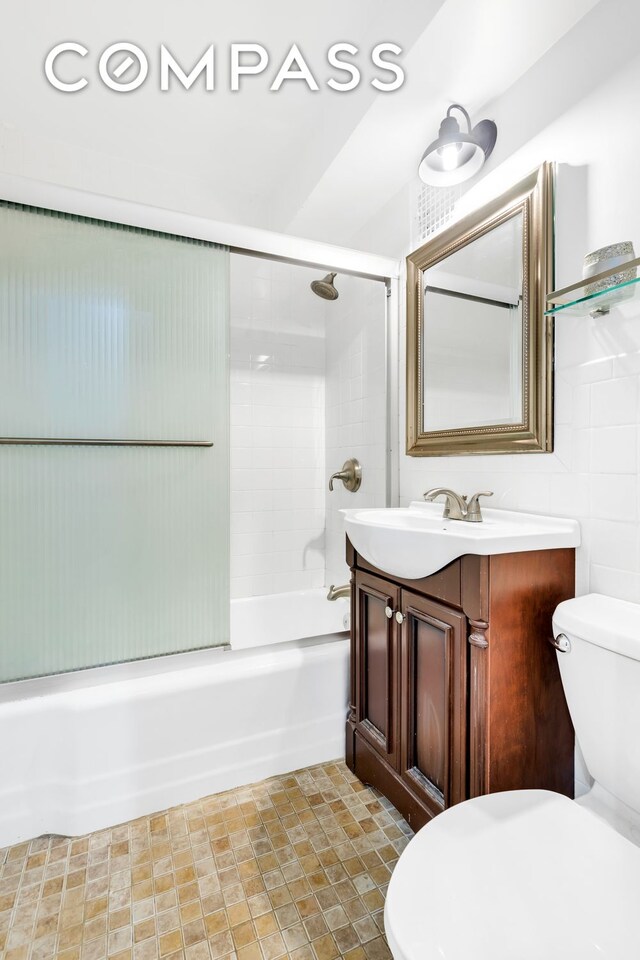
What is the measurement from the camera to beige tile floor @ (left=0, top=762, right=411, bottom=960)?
1019 millimetres

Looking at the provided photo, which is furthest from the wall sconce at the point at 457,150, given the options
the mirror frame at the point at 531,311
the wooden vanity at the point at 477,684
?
the wooden vanity at the point at 477,684

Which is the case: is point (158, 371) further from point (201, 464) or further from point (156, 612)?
point (156, 612)

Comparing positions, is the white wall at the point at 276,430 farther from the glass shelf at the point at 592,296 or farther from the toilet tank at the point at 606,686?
the toilet tank at the point at 606,686

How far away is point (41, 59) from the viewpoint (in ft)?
5.50

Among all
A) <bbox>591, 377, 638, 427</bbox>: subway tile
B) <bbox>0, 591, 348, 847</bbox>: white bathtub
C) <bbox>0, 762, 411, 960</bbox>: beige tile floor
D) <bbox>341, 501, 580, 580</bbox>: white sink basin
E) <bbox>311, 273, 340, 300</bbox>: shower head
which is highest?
<bbox>311, 273, 340, 300</bbox>: shower head

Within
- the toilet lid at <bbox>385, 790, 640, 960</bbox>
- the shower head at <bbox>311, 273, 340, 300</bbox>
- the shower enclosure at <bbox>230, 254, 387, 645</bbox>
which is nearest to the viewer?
the toilet lid at <bbox>385, 790, 640, 960</bbox>

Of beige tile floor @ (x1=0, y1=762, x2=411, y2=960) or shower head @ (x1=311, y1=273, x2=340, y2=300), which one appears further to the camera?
shower head @ (x1=311, y1=273, x2=340, y2=300)

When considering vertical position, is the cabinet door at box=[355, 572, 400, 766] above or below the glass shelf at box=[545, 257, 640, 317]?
below

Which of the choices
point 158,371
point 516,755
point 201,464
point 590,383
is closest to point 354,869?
point 516,755

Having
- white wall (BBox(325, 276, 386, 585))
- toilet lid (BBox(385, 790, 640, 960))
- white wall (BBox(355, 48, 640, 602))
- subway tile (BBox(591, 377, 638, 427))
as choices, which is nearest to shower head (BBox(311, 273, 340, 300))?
Answer: white wall (BBox(325, 276, 386, 585))

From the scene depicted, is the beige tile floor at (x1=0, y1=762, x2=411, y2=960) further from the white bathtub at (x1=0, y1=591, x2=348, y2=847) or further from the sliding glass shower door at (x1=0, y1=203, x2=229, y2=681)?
the sliding glass shower door at (x1=0, y1=203, x2=229, y2=681)

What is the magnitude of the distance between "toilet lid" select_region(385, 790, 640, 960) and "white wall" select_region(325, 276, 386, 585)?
1.28m

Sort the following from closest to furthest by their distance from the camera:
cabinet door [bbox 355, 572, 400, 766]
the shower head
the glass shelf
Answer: the glass shelf
cabinet door [bbox 355, 572, 400, 766]
the shower head

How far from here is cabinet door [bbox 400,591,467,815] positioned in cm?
112
